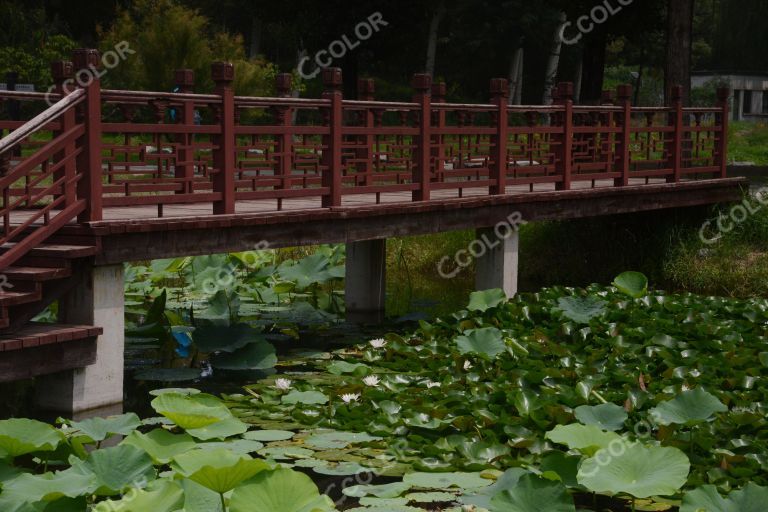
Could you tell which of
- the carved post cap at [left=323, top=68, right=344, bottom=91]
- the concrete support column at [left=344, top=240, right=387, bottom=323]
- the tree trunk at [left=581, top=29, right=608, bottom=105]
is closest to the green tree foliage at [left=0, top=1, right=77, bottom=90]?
the tree trunk at [left=581, top=29, right=608, bottom=105]

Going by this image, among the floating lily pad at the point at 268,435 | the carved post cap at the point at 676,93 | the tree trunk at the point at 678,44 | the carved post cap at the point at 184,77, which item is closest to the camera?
the floating lily pad at the point at 268,435

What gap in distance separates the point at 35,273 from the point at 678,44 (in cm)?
1228

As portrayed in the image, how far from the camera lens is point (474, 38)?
3916 centimetres

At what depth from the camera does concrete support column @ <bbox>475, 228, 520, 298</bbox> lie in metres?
11.8

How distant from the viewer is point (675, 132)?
14297mm

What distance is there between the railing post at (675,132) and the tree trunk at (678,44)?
2829 millimetres

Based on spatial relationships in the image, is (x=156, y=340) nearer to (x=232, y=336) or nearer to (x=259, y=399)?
(x=232, y=336)

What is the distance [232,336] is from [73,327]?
5.38 feet

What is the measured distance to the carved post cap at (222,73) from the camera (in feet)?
27.8

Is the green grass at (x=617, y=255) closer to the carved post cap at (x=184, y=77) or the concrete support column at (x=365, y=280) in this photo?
the concrete support column at (x=365, y=280)

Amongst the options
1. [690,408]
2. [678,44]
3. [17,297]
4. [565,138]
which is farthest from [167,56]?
[690,408]

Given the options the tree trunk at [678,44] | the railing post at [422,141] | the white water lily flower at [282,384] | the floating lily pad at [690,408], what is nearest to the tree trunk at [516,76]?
the tree trunk at [678,44]

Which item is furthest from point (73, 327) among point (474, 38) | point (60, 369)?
point (474, 38)

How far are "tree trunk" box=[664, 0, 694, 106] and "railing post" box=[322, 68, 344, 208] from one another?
28.8ft
